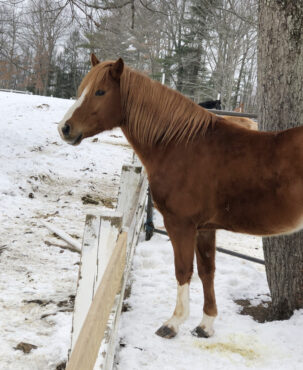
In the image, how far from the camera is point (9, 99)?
1440cm

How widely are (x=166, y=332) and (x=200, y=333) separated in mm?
280

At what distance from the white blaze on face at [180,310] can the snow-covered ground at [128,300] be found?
0.11 meters

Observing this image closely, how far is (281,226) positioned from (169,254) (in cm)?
231

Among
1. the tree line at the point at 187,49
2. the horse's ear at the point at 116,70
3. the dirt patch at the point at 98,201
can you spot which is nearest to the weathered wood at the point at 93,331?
the horse's ear at the point at 116,70

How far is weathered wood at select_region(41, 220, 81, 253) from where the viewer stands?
174 inches

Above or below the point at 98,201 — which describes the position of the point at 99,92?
above

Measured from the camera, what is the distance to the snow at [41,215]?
2637mm

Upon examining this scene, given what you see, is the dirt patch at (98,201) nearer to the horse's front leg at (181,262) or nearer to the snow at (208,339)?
the snow at (208,339)

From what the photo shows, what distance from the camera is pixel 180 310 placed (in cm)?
281

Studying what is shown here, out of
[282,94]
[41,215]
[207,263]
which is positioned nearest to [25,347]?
[207,263]

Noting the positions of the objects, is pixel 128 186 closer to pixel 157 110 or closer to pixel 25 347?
pixel 157 110

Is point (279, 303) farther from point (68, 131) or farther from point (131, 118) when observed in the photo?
point (68, 131)

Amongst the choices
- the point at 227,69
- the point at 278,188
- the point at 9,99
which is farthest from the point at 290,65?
the point at 227,69

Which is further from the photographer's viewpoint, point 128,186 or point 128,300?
point 128,300
